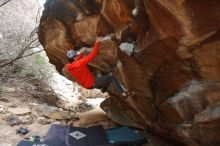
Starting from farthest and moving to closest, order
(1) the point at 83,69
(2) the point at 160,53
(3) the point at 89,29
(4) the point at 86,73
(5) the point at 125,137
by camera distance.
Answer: (5) the point at 125,137, (3) the point at 89,29, (4) the point at 86,73, (1) the point at 83,69, (2) the point at 160,53

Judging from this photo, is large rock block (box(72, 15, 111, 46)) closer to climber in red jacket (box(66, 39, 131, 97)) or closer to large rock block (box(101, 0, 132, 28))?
climber in red jacket (box(66, 39, 131, 97))

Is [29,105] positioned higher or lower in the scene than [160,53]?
higher

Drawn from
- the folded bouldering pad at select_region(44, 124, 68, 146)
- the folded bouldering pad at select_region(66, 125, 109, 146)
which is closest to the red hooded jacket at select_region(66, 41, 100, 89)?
the folded bouldering pad at select_region(66, 125, 109, 146)

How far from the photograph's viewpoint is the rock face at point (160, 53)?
3.87 meters

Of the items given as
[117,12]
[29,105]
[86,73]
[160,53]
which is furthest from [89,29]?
[29,105]

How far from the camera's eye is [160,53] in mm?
4578

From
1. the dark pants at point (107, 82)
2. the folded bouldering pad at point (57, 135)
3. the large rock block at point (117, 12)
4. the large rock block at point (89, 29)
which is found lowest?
the folded bouldering pad at point (57, 135)

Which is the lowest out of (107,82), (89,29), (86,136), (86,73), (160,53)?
(86,136)

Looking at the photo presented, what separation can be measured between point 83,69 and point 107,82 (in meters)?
0.73

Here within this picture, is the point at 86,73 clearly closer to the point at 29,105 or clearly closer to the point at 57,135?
the point at 57,135

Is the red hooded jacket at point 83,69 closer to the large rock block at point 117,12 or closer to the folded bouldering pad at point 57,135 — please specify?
the large rock block at point 117,12

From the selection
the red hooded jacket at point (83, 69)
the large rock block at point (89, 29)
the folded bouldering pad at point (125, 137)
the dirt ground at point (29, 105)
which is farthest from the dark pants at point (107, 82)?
the dirt ground at point (29, 105)

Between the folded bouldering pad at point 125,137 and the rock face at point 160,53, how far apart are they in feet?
0.88

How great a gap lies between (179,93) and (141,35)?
1067 millimetres
